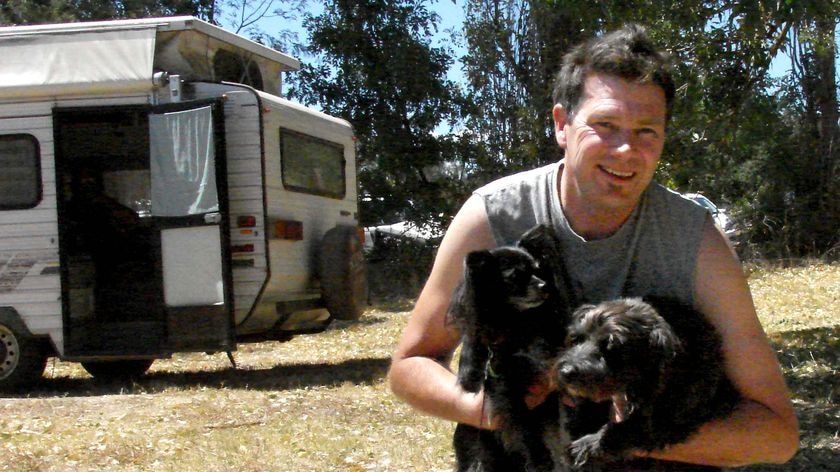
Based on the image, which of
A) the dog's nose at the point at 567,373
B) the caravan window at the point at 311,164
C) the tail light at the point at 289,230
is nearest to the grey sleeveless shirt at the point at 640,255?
the dog's nose at the point at 567,373

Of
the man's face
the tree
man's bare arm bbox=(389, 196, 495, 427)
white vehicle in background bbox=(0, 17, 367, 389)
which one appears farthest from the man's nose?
the tree

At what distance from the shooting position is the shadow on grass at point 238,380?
8703 mm

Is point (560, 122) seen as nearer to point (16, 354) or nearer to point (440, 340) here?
point (440, 340)

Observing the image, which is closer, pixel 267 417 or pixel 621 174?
pixel 621 174

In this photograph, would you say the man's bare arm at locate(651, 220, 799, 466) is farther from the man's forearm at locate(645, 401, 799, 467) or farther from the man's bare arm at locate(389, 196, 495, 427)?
the man's bare arm at locate(389, 196, 495, 427)

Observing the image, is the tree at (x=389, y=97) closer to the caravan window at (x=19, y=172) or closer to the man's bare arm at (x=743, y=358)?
the caravan window at (x=19, y=172)

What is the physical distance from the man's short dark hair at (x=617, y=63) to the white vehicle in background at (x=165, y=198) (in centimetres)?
603

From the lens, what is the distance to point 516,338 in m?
2.35

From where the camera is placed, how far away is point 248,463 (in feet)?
19.0

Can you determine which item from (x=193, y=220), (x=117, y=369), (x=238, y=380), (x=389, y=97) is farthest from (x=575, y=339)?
(x=389, y=97)

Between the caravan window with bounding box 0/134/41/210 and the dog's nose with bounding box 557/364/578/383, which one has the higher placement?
the caravan window with bounding box 0/134/41/210

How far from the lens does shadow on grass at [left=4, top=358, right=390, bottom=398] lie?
870 centimetres

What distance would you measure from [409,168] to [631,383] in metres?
15.2

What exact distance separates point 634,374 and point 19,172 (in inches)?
307
